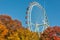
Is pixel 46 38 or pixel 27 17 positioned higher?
pixel 27 17

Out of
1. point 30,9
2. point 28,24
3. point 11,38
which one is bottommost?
point 11,38

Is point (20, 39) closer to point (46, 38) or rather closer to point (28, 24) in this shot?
point (46, 38)

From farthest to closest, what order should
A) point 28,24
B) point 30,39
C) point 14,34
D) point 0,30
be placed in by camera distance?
point 28,24 < point 30,39 < point 14,34 < point 0,30

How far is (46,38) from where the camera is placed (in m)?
51.3

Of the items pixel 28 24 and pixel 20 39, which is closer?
pixel 20 39

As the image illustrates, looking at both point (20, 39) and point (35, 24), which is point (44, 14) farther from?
point (20, 39)

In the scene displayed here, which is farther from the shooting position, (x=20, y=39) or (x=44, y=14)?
(x=44, y=14)

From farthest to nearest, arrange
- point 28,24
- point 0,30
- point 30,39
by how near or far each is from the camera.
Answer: point 28,24, point 30,39, point 0,30

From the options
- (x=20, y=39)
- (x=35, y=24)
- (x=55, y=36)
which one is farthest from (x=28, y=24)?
(x=20, y=39)

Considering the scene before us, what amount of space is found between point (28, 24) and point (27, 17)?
1910mm

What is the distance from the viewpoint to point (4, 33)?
42.2 m

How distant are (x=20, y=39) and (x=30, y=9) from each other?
662 inches

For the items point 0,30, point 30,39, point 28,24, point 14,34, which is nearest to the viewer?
point 0,30

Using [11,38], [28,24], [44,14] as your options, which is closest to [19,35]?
[11,38]
